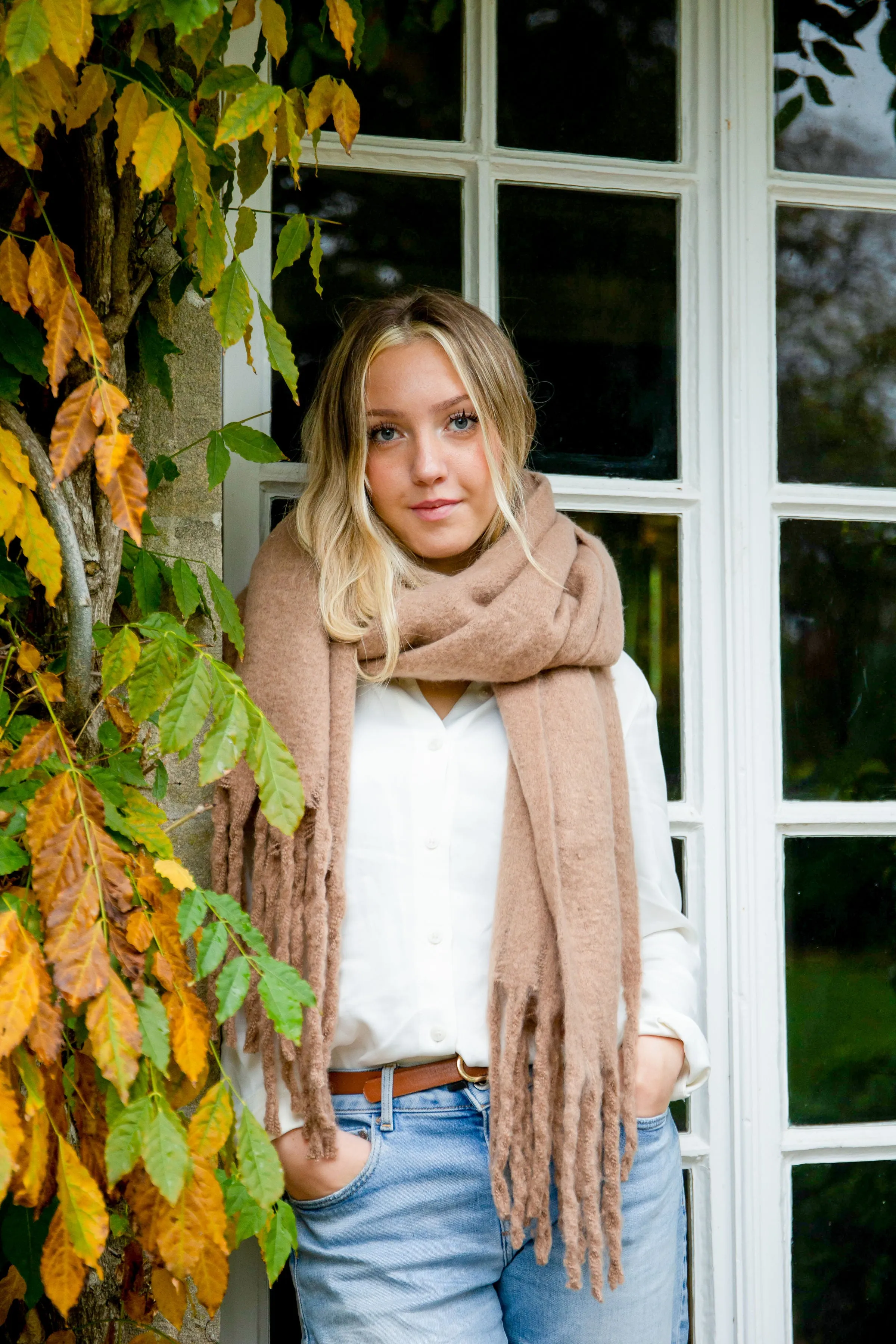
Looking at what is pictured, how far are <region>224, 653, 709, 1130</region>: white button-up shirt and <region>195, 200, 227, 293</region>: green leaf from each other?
54 cm

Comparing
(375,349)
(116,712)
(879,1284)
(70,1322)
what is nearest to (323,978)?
(116,712)

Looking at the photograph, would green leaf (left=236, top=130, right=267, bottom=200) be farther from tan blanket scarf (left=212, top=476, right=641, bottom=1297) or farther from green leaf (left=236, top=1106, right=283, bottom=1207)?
green leaf (left=236, top=1106, right=283, bottom=1207)

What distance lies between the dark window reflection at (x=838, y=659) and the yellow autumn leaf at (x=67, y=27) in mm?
1317

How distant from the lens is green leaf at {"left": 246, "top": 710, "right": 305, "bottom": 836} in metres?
0.93

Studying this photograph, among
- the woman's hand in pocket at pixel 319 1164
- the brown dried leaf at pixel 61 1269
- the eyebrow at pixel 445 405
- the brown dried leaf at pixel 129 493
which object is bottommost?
the woman's hand in pocket at pixel 319 1164

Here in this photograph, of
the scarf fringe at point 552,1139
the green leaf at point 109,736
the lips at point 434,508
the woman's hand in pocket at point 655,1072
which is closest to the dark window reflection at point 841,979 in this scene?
the woman's hand in pocket at point 655,1072

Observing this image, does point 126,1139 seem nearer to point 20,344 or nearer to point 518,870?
point 518,870

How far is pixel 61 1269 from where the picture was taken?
908 mm

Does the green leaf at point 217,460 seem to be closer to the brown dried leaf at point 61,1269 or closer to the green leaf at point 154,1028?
the green leaf at point 154,1028

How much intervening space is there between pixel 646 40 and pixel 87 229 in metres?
1.08

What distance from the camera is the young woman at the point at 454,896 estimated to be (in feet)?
4.29

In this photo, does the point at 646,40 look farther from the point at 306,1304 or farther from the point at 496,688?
the point at 306,1304

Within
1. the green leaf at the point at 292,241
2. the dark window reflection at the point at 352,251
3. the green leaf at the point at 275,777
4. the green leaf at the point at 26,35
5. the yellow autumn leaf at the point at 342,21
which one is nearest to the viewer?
the green leaf at the point at 26,35

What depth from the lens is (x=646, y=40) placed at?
1.84 m
